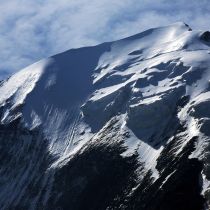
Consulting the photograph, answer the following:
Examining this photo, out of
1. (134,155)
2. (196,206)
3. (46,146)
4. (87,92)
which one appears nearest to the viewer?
(196,206)

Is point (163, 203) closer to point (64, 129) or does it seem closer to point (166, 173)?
point (166, 173)

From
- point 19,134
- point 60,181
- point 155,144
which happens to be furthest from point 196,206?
Result: point 19,134

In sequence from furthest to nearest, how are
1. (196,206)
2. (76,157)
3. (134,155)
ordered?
(76,157), (134,155), (196,206)

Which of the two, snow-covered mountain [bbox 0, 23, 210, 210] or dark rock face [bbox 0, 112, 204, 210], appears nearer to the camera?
dark rock face [bbox 0, 112, 204, 210]

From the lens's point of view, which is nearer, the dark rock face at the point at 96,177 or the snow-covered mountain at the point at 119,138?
the dark rock face at the point at 96,177

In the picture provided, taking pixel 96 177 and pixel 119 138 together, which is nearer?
pixel 96 177

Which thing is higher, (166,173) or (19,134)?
(166,173)

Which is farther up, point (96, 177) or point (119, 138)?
point (119, 138)

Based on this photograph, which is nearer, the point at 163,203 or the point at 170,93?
the point at 163,203
